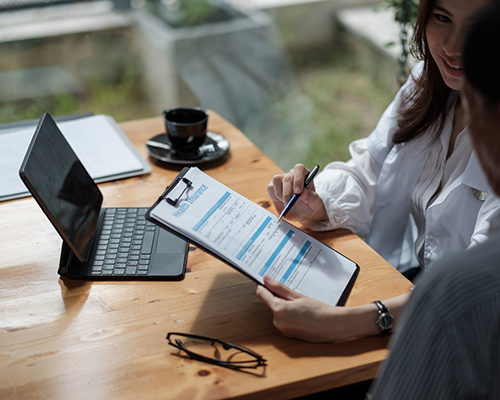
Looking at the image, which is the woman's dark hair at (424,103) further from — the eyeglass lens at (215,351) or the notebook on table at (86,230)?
the eyeglass lens at (215,351)

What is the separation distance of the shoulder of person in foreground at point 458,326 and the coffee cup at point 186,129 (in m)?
0.83

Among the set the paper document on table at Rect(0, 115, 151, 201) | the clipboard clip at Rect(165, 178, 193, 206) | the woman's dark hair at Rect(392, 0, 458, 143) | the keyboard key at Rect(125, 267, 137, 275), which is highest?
the woman's dark hair at Rect(392, 0, 458, 143)

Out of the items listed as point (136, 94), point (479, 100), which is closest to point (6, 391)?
point (479, 100)

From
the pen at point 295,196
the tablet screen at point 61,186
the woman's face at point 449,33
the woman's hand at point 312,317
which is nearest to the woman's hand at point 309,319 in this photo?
the woman's hand at point 312,317

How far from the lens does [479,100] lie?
0.52 meters

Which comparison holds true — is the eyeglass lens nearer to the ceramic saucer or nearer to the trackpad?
the trackpad

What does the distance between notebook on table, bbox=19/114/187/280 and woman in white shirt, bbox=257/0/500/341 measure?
26 centimetres

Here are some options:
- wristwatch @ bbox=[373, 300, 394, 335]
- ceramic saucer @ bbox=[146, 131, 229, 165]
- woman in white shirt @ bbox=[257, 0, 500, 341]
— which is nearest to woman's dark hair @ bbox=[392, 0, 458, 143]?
woman in white shirt @ bbox=[257, 0, 500, 341]

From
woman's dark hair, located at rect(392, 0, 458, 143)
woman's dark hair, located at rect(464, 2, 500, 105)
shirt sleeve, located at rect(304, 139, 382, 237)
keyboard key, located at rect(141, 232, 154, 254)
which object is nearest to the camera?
woman's dark hair, located at rect(464, 2, 500, 105)

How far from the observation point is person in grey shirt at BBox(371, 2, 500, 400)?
52 cm

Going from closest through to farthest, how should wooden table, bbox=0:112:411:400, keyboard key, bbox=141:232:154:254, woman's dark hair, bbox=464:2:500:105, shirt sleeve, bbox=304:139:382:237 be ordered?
woman's dark hair, bbox=464:2:500:105
wooden table, bbox=0:112:411:400
keyboard key, bbox=141:232:154:254
shirt sleeve, bbox=304:139:382:237

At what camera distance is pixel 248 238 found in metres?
0.87

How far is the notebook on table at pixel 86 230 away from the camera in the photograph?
0.87 meters

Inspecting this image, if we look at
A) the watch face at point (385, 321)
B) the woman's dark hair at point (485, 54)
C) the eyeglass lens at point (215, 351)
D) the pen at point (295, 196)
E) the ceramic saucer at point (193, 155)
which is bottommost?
the ceramic saucer at point (193, 155)
